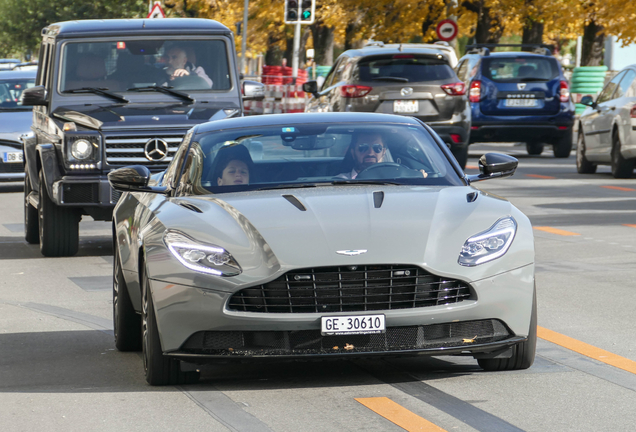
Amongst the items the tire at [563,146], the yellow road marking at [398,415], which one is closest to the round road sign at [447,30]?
the tire at [563,146]

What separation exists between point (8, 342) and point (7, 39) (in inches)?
2622

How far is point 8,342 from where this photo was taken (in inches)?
305

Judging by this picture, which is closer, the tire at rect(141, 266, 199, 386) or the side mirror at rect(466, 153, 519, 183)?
the tire at rect(141, 266, 199, 386)

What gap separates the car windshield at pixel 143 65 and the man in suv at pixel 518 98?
12332 mm

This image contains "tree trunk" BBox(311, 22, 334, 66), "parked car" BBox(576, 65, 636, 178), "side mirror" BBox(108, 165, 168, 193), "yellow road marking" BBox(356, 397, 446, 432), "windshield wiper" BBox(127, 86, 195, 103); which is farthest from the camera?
"tree trunk" BBox(311, 22, 334, 66)

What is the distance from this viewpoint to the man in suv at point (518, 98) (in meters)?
24.4

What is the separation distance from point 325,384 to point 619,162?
14.9 meters

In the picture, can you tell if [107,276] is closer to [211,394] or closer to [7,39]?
[211,394]

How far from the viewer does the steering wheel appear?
7.12m

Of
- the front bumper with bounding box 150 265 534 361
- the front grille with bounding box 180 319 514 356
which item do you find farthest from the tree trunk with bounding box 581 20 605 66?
the front grille with bounding box 180 319 514 356

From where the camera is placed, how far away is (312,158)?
7.28m

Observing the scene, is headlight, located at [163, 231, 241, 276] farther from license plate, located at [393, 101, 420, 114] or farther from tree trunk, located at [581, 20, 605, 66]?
tree trunk, located at [581, 20, 605, 66]

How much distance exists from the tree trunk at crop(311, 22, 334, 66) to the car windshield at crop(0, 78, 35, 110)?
102ft

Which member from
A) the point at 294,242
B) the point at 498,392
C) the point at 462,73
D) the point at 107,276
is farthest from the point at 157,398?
the point at 462,73
